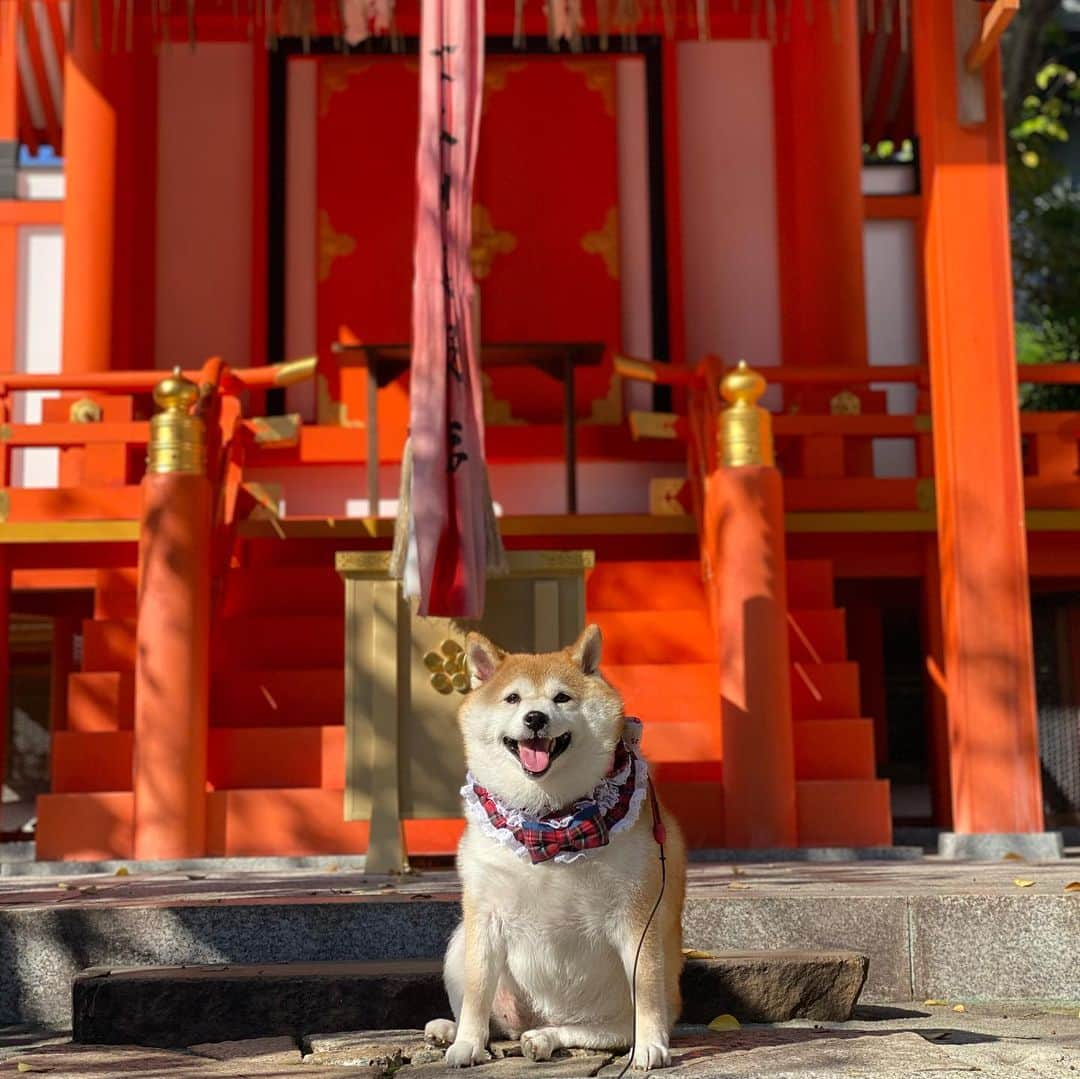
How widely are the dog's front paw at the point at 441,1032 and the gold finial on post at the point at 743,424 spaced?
13.5ft

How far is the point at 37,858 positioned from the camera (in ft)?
23.9

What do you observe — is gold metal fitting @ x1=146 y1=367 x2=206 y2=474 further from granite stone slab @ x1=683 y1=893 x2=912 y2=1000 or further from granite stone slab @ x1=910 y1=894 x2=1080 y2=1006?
granite stone slab @ x1=910 y1=894 x2=1080 y2=1006

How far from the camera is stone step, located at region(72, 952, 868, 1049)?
4.21 meters

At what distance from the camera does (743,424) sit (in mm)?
7555

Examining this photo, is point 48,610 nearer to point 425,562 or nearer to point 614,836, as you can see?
point 425,562

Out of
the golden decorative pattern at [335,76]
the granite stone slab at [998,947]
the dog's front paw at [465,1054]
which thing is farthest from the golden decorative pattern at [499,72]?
the dog's front paw at [465,1054]

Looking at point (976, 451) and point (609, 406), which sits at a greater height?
point (609, 406)

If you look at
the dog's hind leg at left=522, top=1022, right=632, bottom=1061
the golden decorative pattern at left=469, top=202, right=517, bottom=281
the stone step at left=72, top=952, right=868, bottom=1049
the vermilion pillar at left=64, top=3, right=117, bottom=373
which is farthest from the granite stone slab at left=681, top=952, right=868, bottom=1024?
the golden decorative pattern at left=469, top=202, right=517, bottom=281

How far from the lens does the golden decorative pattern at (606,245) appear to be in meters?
10.8

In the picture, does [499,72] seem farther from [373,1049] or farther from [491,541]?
[373,1049]

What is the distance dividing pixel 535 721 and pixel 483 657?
32 cm

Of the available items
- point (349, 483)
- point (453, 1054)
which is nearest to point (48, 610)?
point (349, 483)

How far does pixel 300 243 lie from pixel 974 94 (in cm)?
500

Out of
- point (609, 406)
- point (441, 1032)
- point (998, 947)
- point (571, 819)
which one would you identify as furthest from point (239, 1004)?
point (609, 406)
